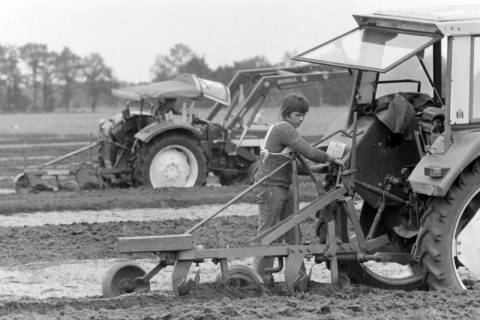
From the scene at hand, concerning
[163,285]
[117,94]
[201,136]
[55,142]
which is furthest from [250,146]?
[55,142]

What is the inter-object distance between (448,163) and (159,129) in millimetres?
9158

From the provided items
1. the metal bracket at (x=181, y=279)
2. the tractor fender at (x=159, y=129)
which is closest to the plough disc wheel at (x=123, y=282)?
the metal bracket at (x=181, y=279)

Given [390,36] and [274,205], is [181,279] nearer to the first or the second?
[274,205]

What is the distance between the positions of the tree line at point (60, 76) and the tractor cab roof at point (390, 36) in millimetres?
56756

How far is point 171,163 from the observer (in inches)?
628

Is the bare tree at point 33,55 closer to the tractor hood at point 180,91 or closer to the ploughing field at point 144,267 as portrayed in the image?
the tractor hood at point 180,91

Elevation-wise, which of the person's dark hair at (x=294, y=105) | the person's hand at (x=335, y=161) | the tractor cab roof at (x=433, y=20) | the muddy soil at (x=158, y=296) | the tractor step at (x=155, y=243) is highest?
the tractor cab roof at (x=433, y=20)

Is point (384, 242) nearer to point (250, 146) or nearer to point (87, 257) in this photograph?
point (87, 257)

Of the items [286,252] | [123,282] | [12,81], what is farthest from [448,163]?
[12,81]

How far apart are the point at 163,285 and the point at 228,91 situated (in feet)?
29.0

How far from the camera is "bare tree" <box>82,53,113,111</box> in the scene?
7169 cm

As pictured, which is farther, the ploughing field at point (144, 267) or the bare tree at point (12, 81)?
the bare tree at point (12, 81)

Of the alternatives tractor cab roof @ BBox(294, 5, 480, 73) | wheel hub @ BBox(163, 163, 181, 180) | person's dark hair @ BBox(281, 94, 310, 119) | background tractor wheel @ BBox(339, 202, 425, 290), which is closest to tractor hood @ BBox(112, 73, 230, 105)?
wheel hub @ BBox(163, 163, 181, 180)

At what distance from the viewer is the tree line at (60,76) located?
6844 centimetres
